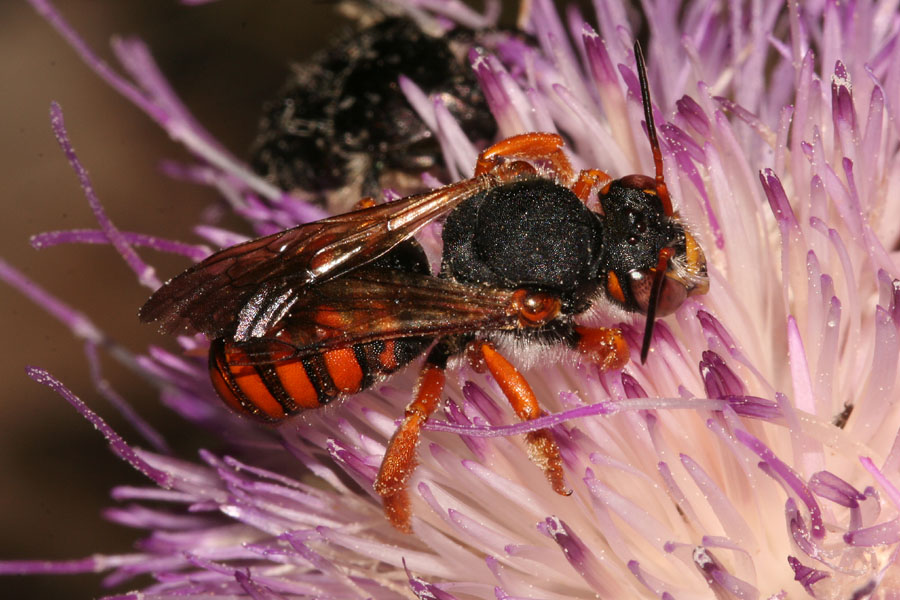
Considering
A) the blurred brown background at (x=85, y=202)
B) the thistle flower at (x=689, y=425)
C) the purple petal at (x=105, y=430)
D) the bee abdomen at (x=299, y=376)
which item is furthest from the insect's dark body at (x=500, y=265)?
the blurred brown background at (x=85, y=202)

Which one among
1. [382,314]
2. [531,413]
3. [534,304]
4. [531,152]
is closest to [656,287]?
[534,304]

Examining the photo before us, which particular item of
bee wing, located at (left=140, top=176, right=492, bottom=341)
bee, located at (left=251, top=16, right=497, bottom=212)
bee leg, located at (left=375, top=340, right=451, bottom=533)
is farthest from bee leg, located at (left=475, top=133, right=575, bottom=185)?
bee, located at (left=251, top=16, right=497, bottom=212)

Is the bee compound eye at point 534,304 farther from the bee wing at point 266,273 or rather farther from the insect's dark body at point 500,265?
the bee wing at point 266,273

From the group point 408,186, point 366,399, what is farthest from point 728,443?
point 408,186

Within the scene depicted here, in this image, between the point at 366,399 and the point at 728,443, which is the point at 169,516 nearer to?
the point at 366,399

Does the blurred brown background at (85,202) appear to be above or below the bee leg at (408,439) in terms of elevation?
above

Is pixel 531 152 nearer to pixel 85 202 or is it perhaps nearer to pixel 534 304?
pixel 534 304
